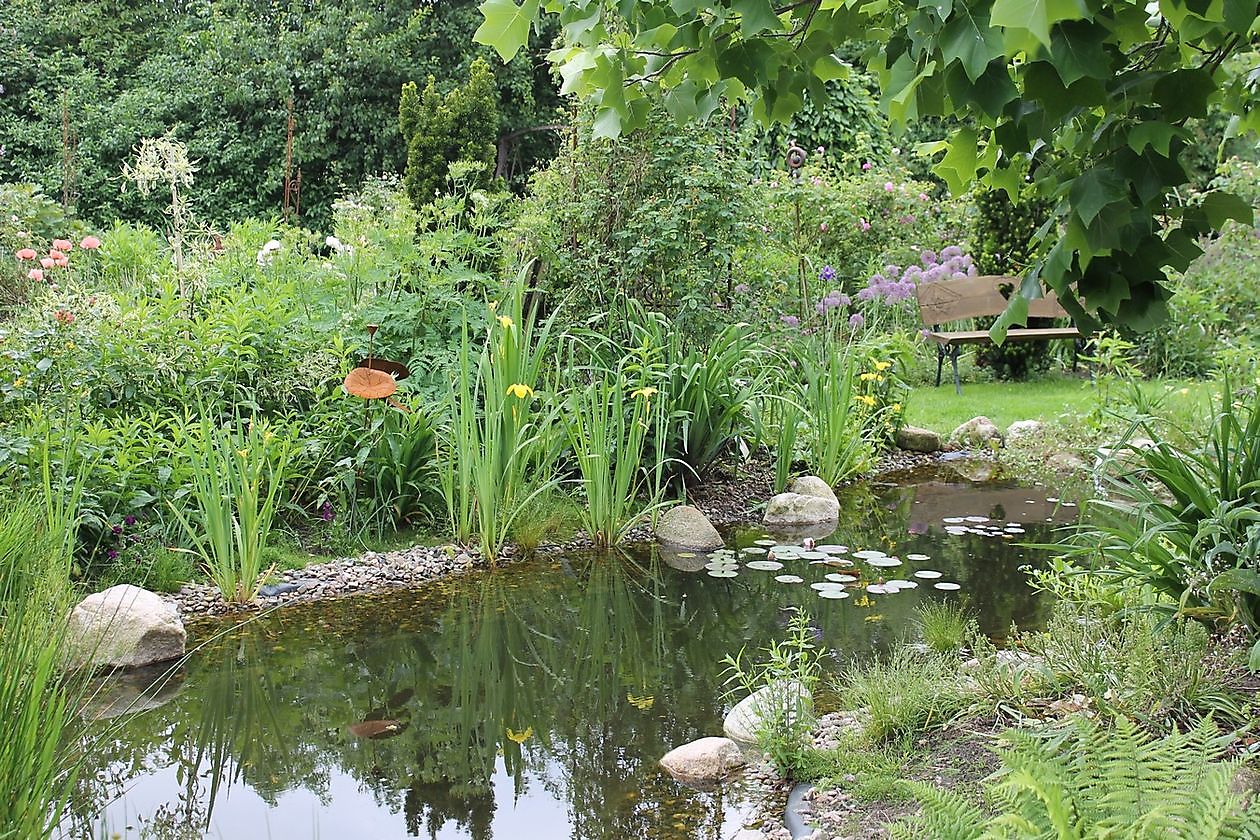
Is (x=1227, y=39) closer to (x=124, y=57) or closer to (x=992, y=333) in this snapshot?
(x=992, y=333)

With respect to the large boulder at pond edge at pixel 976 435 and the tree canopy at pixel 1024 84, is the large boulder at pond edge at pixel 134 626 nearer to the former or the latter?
the tree canopy at pixel 1024 84

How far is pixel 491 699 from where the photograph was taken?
346 centimetres

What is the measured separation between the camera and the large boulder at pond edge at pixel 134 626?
347 cm

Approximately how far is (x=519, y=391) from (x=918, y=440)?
11.3 ft

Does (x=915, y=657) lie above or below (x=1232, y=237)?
below

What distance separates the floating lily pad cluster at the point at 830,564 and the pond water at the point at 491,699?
0.10ft

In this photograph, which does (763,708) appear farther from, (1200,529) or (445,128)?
(445,128)

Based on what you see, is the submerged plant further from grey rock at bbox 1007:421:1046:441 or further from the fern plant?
grey rock at bbox 1007:421:1046:441

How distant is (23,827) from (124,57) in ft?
53.4

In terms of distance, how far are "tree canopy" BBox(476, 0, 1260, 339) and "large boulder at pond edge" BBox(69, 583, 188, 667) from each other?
2.48m

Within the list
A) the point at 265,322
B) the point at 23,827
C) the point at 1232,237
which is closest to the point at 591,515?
the point at 265,322

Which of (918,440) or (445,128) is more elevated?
(445,128)

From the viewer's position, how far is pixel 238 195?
566 inches

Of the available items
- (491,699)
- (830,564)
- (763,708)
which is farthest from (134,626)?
(830,564)
